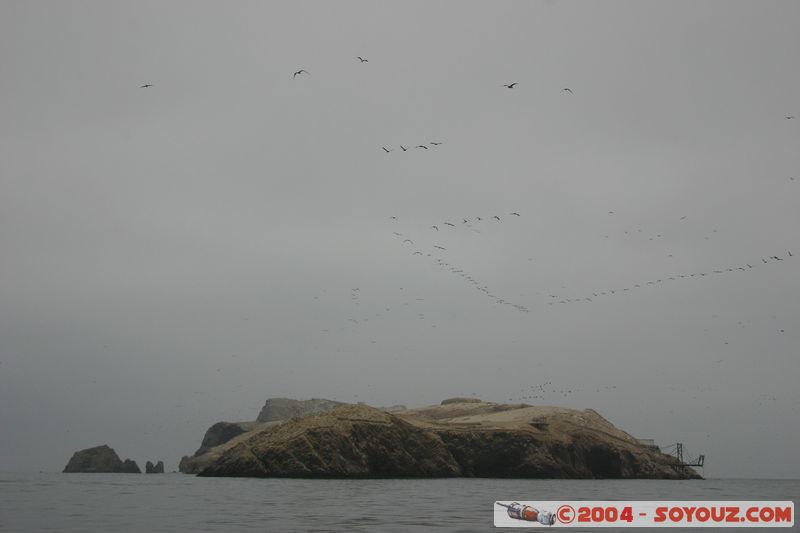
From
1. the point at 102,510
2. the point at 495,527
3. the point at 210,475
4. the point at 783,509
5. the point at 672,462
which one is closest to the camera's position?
the point at 495,527

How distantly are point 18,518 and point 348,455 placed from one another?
241 ft

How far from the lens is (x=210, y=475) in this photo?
12038cm

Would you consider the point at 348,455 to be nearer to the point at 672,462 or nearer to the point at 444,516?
the point at 444,516

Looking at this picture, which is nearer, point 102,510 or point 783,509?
point 102,510

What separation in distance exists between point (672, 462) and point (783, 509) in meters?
117

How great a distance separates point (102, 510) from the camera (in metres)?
48.2

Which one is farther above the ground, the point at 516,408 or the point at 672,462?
the point at 516,408

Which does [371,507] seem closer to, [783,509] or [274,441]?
[783,509]

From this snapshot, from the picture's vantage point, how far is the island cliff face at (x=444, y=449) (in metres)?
111

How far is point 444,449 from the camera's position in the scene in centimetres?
12762

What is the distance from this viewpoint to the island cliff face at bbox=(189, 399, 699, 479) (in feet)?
363

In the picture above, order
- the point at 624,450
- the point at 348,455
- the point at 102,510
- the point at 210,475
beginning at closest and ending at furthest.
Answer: the point at 102,510 < the point at 348,455 < the point at 210,475 < the point at 624,450

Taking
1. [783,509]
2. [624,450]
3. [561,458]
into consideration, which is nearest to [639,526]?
[783,509]

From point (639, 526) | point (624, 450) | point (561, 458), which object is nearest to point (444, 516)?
point (639, 526)
